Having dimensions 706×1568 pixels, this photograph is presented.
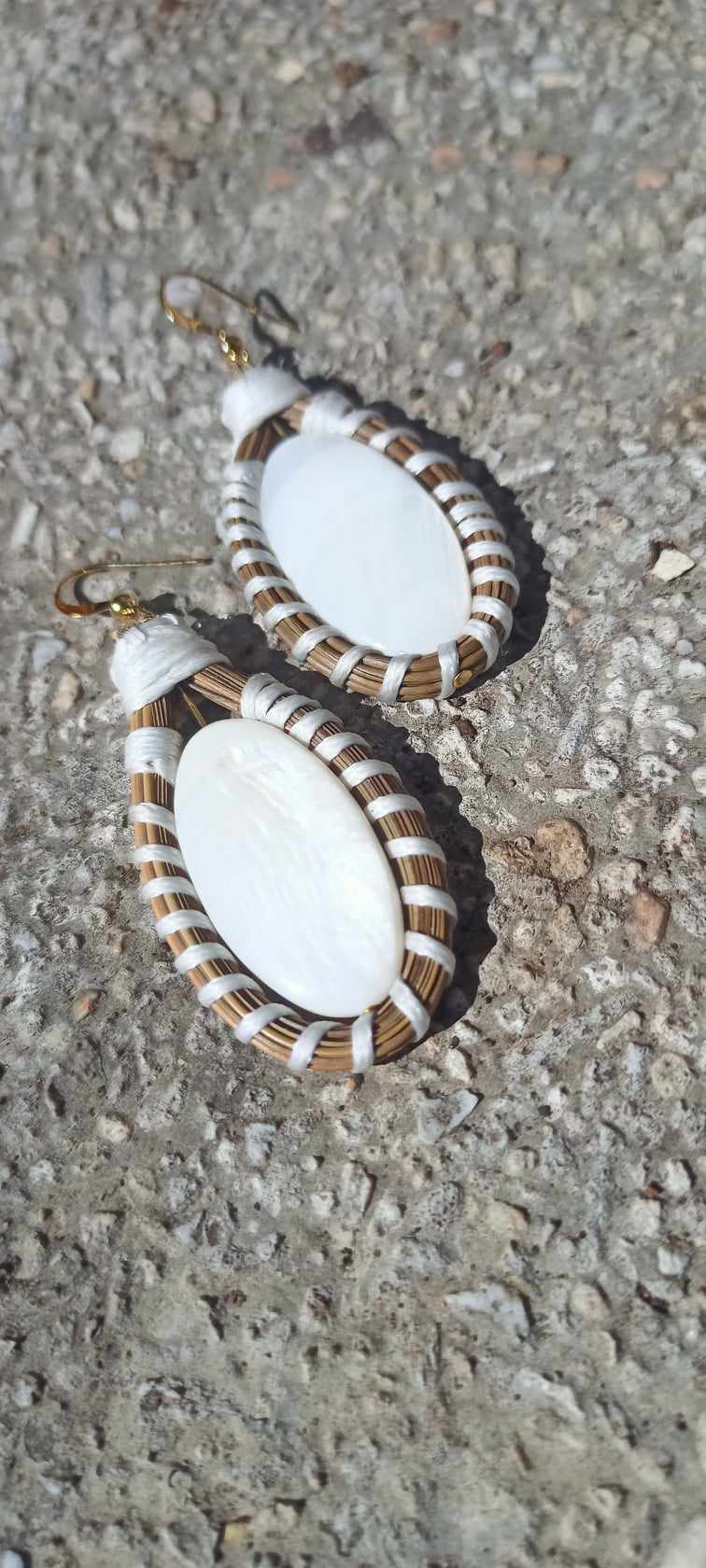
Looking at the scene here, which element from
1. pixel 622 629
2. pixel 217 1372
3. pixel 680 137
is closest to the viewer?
pixel 217 1372

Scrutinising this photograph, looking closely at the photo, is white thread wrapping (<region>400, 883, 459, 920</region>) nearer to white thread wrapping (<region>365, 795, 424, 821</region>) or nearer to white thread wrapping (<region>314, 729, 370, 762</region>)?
white thread wrapping (<region>365, 795, 424, 821</region>)

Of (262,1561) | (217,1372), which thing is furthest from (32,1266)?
(262,1561)

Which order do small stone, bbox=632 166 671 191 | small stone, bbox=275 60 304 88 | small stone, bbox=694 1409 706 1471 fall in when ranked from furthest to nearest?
small stone, bbox=275 60 304 88
small stone, bbox=632 166 671 191
small stone, bbox=694 1409 706 1471

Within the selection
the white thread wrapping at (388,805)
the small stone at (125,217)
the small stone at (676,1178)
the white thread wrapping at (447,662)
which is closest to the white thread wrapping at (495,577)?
the white thread wrapping at (447,662)

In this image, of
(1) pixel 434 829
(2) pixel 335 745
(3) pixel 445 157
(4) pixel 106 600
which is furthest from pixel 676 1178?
(3) pixel 445 157

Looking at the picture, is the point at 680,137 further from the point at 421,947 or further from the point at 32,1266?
the point at 32,1266

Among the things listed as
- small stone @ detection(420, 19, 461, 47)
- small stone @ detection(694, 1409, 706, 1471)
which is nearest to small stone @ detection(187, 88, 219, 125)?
small stone @ detection(420, 19, 461, 47)

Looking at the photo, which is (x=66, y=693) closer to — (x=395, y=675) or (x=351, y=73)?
(x=395, y=675)
